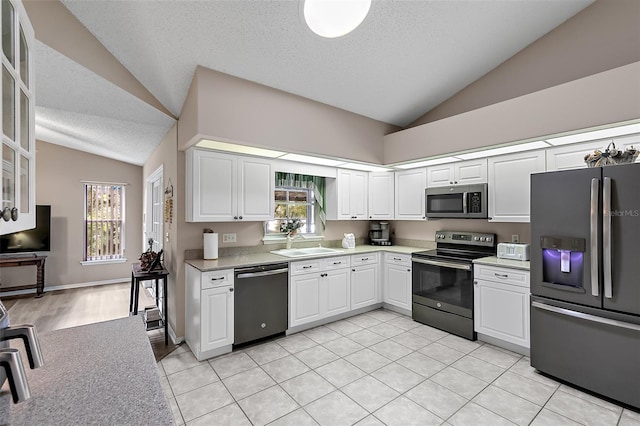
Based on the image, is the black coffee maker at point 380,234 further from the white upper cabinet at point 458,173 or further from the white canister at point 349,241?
the white upper cabinet at point 458,173

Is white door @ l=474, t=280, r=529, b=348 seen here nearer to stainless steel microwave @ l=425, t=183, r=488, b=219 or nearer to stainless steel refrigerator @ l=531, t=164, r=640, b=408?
stainless steel refrigerator @ l=531, t=164, r=640, b=408

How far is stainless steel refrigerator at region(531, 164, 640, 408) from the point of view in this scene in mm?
2156

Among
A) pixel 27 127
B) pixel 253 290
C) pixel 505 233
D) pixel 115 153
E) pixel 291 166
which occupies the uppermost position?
pixel 115 153

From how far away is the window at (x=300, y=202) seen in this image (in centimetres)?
421

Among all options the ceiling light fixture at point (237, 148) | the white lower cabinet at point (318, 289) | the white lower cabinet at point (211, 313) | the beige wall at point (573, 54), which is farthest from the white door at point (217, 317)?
the beige wall at point (573, 54)

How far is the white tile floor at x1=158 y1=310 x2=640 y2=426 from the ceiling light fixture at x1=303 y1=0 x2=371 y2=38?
122 inches

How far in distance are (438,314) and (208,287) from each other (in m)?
2.66

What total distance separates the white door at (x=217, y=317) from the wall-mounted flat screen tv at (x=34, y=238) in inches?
180

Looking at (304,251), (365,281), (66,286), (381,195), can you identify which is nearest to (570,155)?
(381,195)

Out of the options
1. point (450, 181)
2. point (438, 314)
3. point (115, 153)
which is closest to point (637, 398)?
point (438, 314)

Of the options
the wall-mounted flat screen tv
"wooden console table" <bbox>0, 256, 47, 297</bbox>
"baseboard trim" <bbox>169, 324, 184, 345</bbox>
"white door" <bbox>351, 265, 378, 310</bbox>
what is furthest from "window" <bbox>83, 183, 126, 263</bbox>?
"white door" <bbox>351, 265, 378, 310</bbox>

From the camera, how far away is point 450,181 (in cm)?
388

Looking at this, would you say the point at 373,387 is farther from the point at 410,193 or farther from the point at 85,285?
the point at 85,285

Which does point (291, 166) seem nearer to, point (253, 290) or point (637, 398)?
point (253, 290)
